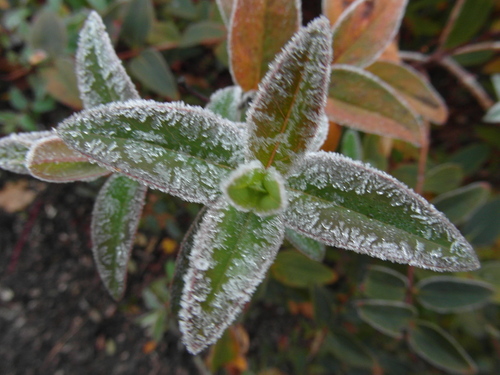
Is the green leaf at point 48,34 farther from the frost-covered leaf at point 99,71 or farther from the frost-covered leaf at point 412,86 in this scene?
the frost-covered leaf at point 412,86

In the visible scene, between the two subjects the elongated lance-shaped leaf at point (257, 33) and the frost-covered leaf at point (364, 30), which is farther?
the frost-covered leaf at point (364, 30)

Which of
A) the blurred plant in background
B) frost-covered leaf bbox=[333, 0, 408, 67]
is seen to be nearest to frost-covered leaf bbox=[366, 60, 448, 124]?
the blurred plant in background

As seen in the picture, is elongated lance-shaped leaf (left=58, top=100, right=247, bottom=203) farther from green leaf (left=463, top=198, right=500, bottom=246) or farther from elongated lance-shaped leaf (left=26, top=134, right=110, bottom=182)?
green leaf (left=463, top=198, right=500, bottom=246)

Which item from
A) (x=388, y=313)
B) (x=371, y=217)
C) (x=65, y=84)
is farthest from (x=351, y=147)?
(x=65, y=84)

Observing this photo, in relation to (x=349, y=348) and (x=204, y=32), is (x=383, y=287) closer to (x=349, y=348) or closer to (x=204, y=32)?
(x=349, y=348)

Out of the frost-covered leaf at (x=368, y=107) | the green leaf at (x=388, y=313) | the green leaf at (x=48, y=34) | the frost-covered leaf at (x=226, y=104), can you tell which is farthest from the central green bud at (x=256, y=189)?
the green leaf at (x=48, y=34)

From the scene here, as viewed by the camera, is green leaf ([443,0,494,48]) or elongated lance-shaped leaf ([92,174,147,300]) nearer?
elongated lance-shaped leaf ([92,174,147,300])
